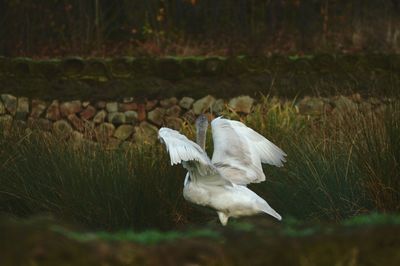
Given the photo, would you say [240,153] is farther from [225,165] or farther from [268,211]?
[268,211]

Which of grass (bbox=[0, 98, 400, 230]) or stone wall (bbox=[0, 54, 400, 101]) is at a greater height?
stone wall (bbox=[0, 54, 400, 101])

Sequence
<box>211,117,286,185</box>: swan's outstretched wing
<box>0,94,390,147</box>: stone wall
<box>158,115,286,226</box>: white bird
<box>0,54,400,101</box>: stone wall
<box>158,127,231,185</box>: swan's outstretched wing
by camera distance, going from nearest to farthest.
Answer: <box>158,127,231,185</box>: swan's outstretched wing
<box>158,115,286,226</box>: white bird
<box>211,117,286,185</box>: swan's outstretched wing
<box>0,94,390,147</box>: stone wall
<box>0,54,400,101</box>: stone wall

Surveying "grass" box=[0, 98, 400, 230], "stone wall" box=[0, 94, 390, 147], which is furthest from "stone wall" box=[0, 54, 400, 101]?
"grass" box=[0, 98, 400, 230]

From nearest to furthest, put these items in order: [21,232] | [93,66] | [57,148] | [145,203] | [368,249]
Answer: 1. [21,232]
2. [368,249]
3. [145,203]
4. [57,148]
5. [93,66]

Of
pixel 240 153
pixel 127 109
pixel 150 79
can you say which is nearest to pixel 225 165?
pixel 240 153

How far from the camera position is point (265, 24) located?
60.0ft

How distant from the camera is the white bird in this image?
336 inches

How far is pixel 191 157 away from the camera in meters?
8.30

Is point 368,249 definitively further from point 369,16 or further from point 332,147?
point 369,16

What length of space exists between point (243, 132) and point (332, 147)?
0.80m

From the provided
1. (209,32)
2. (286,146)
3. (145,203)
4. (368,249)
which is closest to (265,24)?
(209,32)

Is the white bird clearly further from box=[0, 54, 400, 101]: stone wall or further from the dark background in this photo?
the dark background

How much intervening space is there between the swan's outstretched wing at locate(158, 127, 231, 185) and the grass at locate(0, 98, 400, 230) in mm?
657

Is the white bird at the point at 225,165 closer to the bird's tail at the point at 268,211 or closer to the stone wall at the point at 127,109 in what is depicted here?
the bird's tail at the point at 268,211
